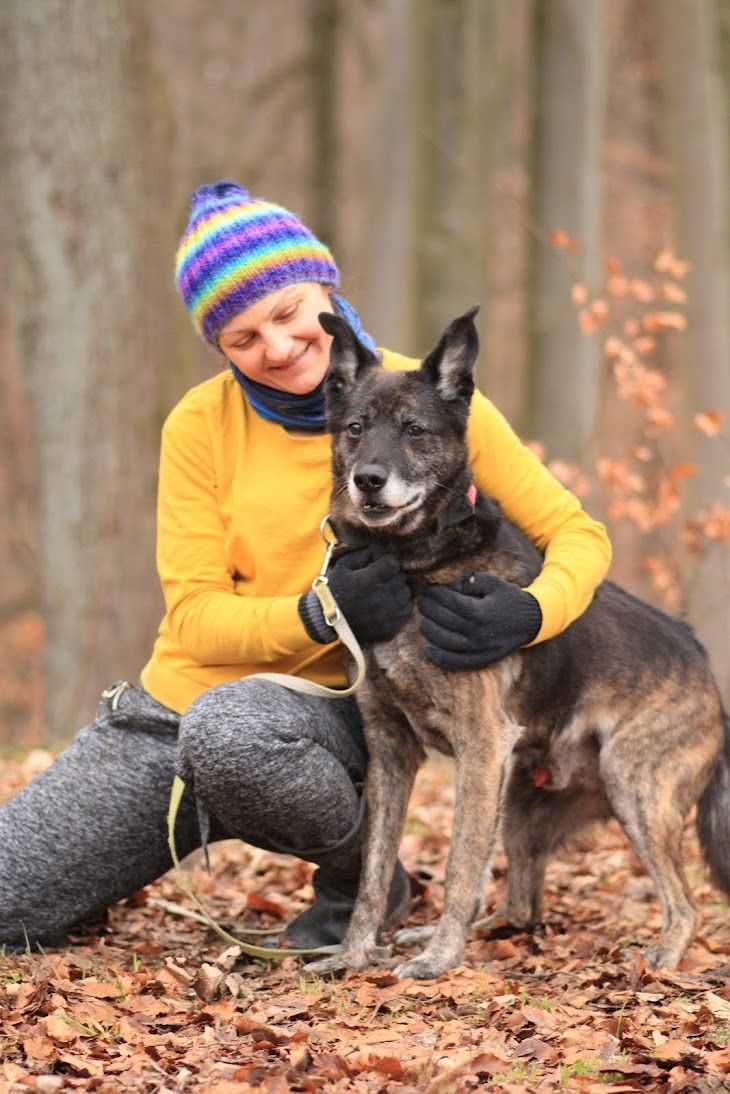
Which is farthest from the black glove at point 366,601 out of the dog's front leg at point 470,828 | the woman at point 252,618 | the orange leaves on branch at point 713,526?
the orange leaves on branch at point 713,526

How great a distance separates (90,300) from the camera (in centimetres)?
811

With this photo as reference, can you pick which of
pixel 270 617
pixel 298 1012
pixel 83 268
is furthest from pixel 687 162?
pixel 298 1012

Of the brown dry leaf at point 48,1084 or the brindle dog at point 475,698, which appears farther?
the brindle dog at point 475,698

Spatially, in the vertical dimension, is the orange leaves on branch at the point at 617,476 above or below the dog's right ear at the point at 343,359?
below

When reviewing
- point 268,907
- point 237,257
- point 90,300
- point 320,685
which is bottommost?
point 268,907

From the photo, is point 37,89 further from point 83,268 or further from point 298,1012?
point 298,1012

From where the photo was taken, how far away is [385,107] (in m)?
10.9

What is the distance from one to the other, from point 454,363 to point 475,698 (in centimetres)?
104

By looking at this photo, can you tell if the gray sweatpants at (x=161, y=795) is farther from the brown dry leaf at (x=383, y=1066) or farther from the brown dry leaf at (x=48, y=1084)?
the brown dry leaf at (x=48, y=1084)

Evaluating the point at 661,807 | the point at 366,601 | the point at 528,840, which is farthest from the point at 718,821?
the point at 366,601

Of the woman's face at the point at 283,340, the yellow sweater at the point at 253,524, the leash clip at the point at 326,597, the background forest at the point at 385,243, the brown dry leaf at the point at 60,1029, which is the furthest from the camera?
the background forest at the point at 385,243

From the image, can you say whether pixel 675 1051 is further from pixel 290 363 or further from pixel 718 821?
pixel 290 363

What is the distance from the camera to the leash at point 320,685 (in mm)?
4086

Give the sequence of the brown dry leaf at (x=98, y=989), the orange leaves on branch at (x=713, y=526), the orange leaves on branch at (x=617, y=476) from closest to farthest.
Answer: the brown dry leaf at (x=98, y=989)
the orange leaves on branch at (x=713, y=526)
the orange leaves on branch at (x=617, y=476)
